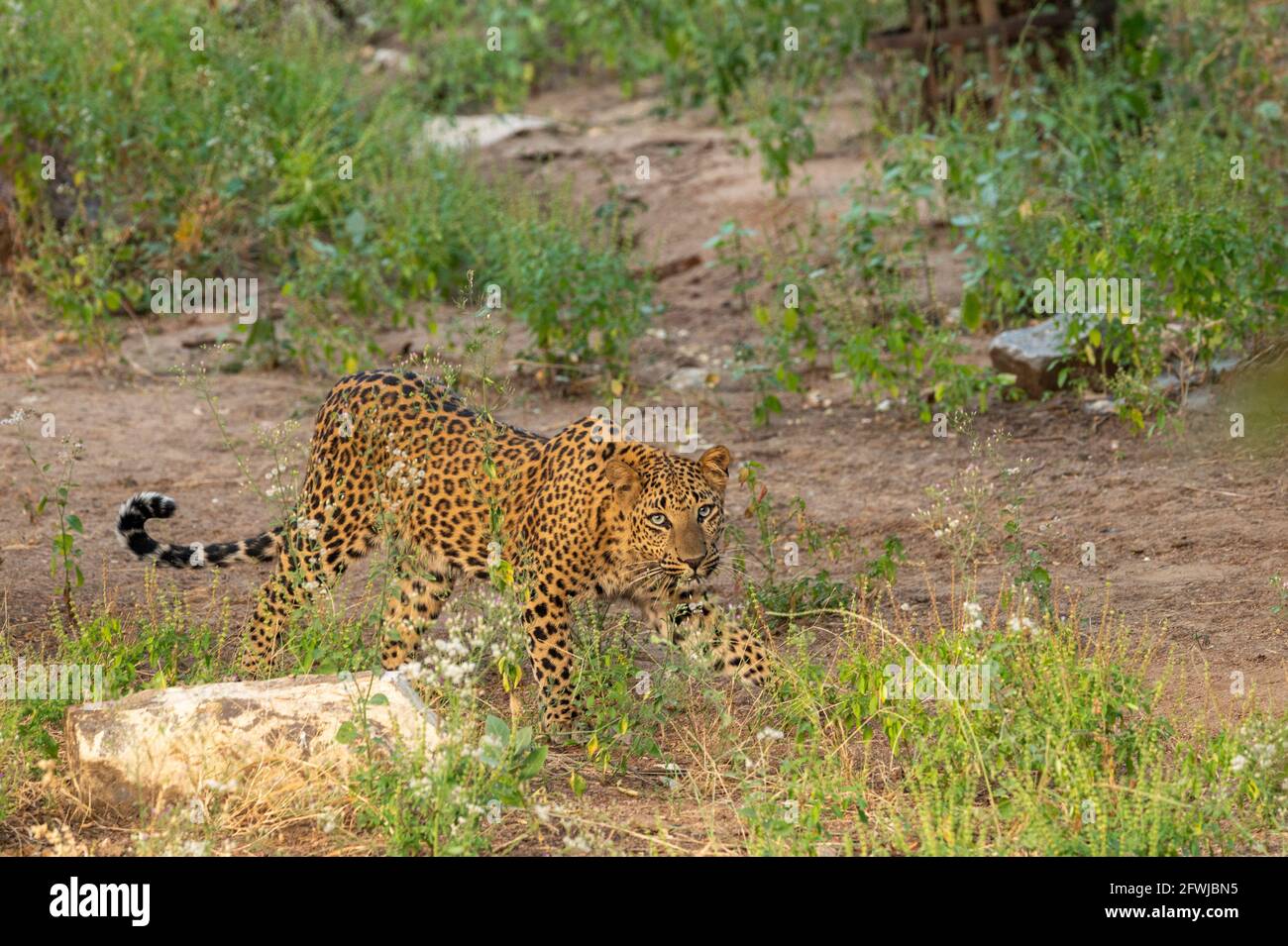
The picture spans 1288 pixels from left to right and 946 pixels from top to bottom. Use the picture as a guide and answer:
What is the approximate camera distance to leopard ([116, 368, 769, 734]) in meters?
5.60

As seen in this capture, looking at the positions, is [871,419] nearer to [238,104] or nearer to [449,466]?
[449,466]

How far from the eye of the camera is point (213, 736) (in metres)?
4.79

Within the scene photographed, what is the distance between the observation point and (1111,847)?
4332 millimetres

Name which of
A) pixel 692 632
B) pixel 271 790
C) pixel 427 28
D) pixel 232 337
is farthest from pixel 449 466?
pixel 427 28

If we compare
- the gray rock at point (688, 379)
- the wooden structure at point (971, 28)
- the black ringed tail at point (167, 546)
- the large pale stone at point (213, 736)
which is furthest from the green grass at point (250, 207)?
the large pale stone at point (213, 736)

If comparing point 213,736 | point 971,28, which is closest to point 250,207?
point 971,28

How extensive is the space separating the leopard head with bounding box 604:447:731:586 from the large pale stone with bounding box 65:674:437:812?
3.46ft

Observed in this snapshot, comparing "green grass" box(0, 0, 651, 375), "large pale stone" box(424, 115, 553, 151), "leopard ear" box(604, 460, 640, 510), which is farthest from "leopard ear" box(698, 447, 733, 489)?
"large pale stone" box(424, 115, 553, 151)

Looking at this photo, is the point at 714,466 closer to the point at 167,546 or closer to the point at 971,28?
the point at 167,546

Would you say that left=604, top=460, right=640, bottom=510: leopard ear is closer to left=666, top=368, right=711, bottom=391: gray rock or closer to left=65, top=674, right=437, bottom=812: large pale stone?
left=65, top=674, right=437, bottom=812: large pale stone

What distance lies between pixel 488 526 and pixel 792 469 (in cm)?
282

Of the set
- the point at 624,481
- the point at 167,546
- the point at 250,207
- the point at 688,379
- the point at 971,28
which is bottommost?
the point at 167,546

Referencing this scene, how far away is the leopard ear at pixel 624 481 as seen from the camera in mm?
5633

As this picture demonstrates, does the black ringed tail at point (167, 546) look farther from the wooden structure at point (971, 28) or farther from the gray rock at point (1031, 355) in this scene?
the wooden structure at point (971, 28)
